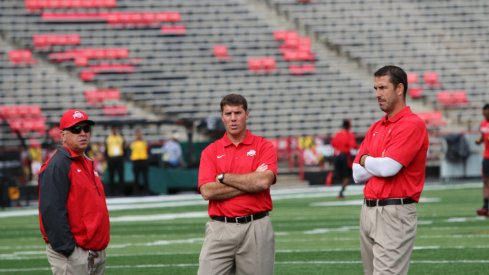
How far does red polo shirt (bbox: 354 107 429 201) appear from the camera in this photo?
757 cm

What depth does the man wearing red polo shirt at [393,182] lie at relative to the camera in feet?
24.7

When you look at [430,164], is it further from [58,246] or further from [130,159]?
[58,246]

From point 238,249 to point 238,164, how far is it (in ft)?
1.84

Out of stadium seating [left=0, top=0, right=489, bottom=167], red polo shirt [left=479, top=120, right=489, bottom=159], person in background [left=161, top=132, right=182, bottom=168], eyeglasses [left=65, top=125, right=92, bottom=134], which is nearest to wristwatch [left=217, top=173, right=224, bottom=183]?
eyeglasses [left=65, top=125, right=92, bottom=134]

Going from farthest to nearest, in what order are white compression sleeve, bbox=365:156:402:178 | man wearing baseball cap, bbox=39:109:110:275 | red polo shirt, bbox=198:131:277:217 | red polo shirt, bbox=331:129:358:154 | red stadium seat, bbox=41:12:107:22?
red stadium seat, bbox=41:12:107:22
red polo shirt, bbox=331:129:358:154
red polo shirt, bbox=198:131:277:217
white compression sleeve, bbox=365:156:402:178
man wearing baseball cap, bbox=39:109:110:275

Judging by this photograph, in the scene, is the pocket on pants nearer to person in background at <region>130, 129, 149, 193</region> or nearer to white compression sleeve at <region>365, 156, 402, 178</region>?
white compression sleeve at <region>365, 156, 402, 178</region>

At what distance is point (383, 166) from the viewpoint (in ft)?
24.8

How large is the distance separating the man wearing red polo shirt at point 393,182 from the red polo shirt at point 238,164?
0.64 metres

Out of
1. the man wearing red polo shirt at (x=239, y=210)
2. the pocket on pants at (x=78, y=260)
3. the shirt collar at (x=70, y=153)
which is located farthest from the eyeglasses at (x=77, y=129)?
the man wearing red polo shirt at (x=239, y=210)

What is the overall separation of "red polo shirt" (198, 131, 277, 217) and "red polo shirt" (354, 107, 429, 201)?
0.69 meters

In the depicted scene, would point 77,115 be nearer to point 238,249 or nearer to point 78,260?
point 78,260

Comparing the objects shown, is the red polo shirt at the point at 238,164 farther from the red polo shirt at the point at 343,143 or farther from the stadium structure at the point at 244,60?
the stadium structure at the point at 244,60

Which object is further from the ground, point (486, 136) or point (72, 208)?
point (72, 208)

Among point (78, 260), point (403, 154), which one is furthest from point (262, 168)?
point (78, 260)
